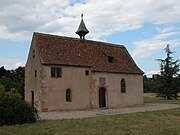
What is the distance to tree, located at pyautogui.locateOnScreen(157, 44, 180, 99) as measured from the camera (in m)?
45.2

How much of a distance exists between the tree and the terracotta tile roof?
13037 mm

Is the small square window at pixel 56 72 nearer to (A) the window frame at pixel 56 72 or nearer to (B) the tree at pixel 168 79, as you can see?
(A) the window frame at pixel 56 72

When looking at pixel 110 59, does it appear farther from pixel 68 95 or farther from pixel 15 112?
pixel 15 112

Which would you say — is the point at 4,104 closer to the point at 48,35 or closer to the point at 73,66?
the point at 73,66

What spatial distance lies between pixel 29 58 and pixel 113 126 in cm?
1850

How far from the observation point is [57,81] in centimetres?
2656

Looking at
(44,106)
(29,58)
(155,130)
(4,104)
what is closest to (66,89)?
(44,106)

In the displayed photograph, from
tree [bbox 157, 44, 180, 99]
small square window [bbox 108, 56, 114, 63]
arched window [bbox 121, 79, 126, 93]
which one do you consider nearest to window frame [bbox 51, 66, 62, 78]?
small square window [bbox 108, 56, 114, 63]

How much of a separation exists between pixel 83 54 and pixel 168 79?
21499mm

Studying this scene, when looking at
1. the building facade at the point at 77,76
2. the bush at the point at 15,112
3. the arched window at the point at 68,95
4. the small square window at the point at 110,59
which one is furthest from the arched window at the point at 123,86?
the bush at the point at 15,112

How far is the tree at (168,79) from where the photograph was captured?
45.2 meters

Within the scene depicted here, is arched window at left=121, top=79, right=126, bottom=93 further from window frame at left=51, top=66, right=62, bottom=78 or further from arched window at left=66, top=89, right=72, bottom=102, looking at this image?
window frame at left=51, top=66, right=62, bottom=78

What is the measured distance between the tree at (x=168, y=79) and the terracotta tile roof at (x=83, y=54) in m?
13.0

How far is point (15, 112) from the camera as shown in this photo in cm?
1488
